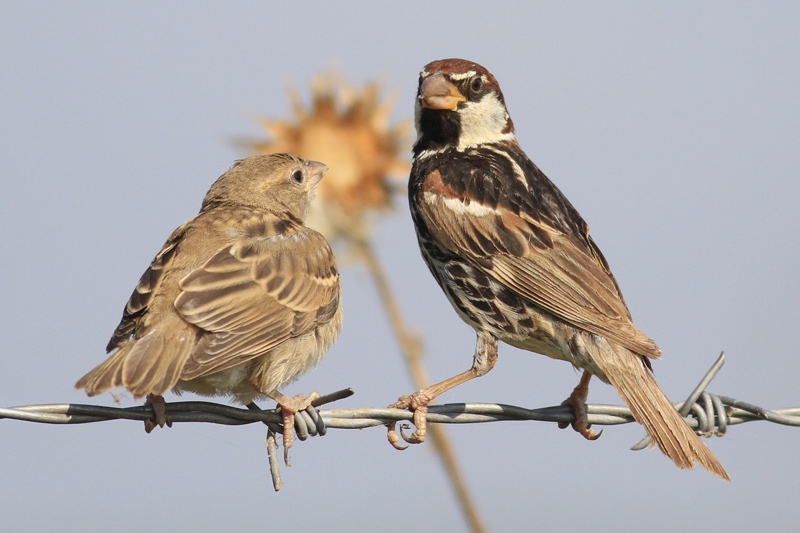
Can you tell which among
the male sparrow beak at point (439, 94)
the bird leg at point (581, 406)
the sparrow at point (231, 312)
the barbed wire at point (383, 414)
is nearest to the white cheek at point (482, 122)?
the male sparrow beak at point (439, 94)

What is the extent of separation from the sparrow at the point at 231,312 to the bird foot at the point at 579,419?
1.29 m

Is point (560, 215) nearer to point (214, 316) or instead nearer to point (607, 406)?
point (607, 406)

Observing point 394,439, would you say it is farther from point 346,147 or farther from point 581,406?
point 346,147

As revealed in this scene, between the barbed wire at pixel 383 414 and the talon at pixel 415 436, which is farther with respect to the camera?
the talon at pixel 415 436

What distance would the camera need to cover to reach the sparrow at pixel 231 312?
392cm

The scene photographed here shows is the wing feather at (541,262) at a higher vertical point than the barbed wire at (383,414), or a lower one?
higher

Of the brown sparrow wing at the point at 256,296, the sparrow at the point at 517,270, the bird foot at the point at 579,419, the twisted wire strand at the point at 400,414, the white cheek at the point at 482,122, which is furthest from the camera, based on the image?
the white cheek at the point at 482,122

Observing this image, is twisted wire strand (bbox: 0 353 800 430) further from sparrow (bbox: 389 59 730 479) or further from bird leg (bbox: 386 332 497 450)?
bird leg (bbox: 386 332 497 450)

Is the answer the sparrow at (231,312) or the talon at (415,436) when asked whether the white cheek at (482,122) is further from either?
the talon at (415,436)

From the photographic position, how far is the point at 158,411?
3.82m

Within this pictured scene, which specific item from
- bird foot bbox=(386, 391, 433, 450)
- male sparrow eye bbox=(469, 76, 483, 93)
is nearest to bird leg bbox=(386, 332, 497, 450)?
bird foot bbox=(386, 391, 433, 450)

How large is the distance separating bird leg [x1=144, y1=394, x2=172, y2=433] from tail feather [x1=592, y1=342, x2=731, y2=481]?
2.25 meters

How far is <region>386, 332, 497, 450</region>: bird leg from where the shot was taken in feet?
16.4

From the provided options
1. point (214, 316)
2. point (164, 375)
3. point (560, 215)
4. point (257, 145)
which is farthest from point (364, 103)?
point (164, 375)
